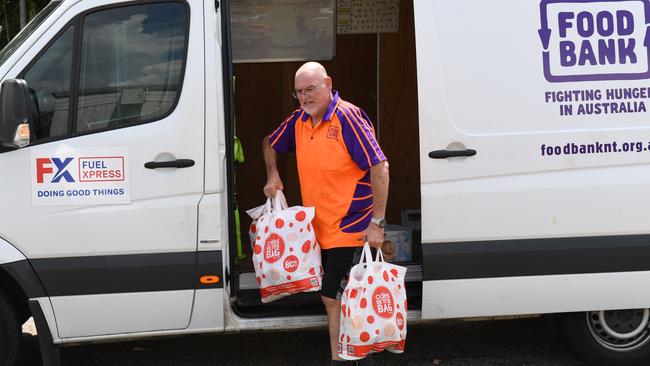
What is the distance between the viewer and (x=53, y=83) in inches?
161

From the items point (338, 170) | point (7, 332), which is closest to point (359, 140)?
point (338, 170)

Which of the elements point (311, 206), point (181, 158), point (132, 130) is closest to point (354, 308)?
point (311, 206)

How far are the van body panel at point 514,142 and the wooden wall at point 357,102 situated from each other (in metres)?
2.04

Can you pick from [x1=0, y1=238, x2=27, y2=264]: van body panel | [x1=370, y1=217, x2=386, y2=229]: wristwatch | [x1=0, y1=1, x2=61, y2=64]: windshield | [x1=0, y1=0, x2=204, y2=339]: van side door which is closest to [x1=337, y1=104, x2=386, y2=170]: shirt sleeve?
[x1=370, y1=217, x2=386, y2=229]: wristwatch

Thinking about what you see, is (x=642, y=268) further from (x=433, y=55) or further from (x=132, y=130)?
(x=132, y=130)

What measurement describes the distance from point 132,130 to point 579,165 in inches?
87.5

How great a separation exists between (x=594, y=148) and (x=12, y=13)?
42.0 ft

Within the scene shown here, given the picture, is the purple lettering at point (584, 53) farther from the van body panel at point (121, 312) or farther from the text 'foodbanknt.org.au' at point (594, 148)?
the van body panel at point (121, 312)

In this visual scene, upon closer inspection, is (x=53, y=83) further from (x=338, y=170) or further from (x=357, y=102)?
(x=357, y=102)

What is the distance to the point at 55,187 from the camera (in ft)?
13.3

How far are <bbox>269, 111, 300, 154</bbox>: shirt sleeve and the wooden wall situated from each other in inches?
75.5

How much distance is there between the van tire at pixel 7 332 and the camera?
4.21 m

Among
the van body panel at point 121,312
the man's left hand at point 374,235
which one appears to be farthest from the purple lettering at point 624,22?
the van body panel at point 121,312

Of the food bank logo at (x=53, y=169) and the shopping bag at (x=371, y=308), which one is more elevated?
the food bank logo at (x=53, y=169)
